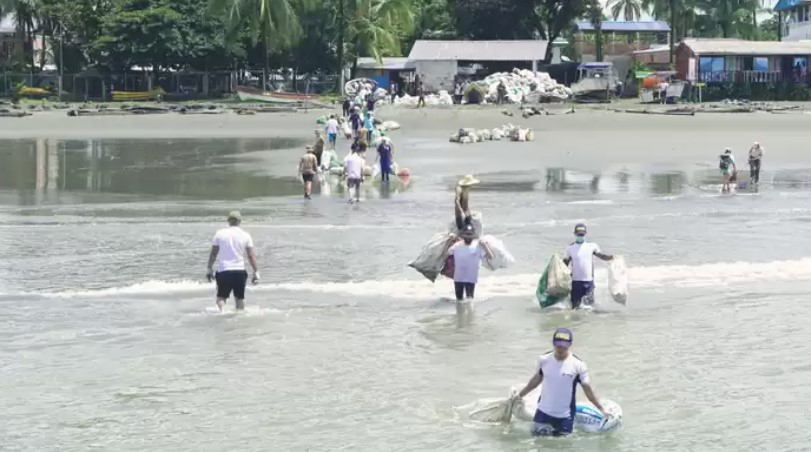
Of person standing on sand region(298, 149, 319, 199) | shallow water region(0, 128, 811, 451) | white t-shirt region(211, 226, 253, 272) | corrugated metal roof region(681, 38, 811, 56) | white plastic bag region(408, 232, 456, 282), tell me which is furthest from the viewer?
corrugated metal roof region(681, 38, 811, 56)

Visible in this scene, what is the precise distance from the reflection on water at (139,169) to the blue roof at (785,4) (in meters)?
45.6

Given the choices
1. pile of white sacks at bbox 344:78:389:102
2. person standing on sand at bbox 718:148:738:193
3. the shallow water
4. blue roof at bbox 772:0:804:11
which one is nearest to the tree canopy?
pile of white sacks at bbox 344:78:389:102

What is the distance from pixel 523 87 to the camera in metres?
65.0

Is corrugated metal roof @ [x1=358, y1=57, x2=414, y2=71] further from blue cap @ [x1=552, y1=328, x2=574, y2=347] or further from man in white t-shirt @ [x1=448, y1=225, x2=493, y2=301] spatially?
blue cap @ [x1=552, y1=328, x2=574, y2=347]

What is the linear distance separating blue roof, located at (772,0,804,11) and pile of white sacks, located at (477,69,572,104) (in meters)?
23.4

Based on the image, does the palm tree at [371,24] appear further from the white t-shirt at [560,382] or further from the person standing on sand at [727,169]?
the white t-shirt at [560,382]

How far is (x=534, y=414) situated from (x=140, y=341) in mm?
5309

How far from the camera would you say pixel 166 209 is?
26.1 meters

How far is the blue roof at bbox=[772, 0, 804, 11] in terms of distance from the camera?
80.7m

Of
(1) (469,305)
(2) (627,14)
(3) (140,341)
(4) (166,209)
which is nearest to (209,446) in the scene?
(3) (140,341)

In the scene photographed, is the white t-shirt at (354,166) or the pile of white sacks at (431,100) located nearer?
the white t-shirt at (354,166)

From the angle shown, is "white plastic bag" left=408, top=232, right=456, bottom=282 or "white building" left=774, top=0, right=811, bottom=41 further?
"white building" left=774, top=0, right=811, bottom=41

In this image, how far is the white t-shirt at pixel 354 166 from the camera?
25734mm

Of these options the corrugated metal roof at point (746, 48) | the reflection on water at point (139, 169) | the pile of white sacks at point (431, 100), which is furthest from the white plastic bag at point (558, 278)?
the corrugated metal roof at point (746, 48)
